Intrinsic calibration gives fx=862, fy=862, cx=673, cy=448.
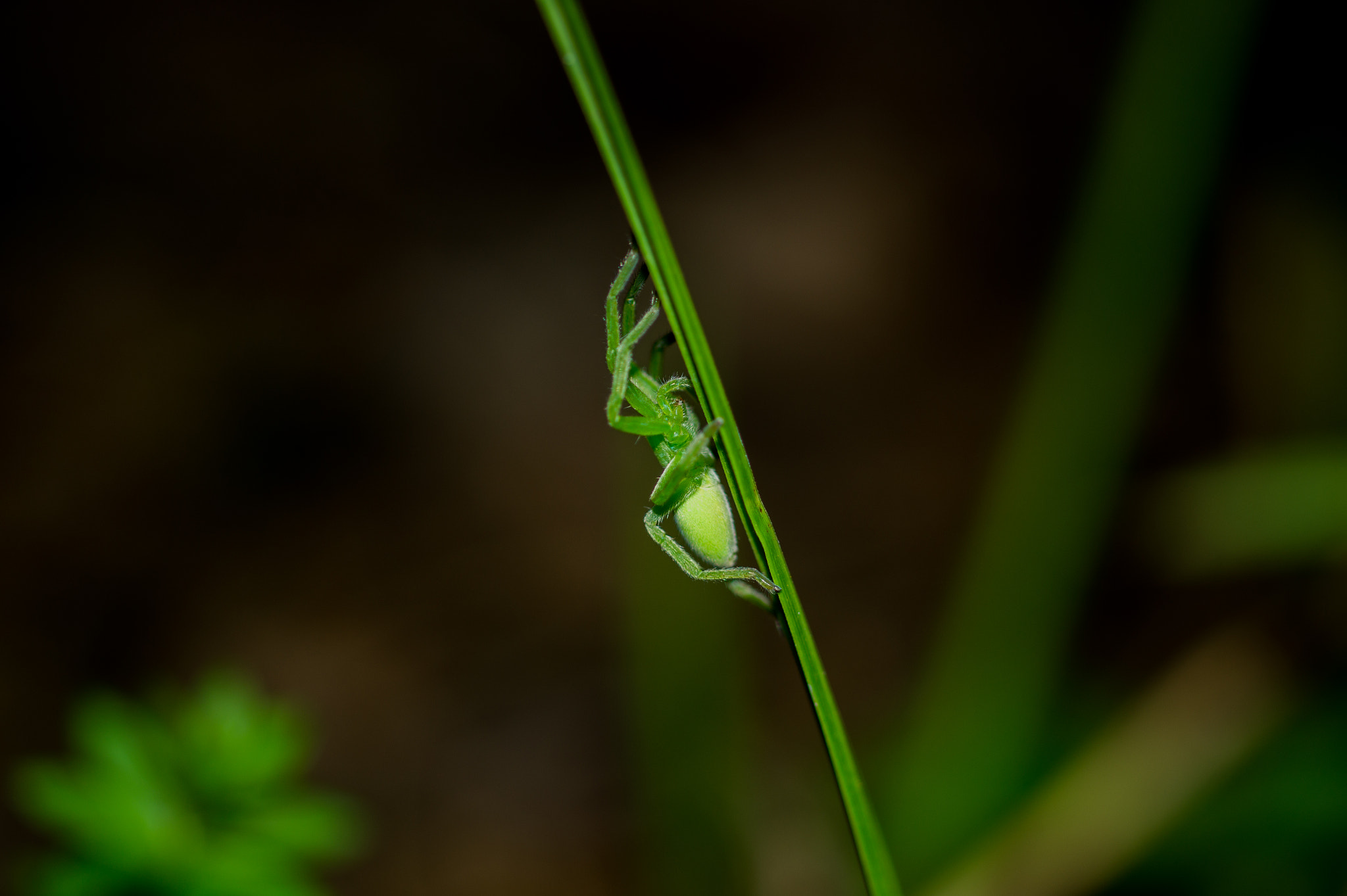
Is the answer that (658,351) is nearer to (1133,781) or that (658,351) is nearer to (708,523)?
(708,523)

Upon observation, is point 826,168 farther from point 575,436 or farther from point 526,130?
point 575,436

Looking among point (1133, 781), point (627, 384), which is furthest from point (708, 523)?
point (1133, 781)

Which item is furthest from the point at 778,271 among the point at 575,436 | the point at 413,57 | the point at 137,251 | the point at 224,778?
the point at 224,778

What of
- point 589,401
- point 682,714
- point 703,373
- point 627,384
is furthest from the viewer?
point 589,401

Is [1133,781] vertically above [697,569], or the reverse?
[697,569]

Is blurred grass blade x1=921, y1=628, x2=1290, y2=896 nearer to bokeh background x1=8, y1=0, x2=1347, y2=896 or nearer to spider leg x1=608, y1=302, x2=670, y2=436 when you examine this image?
bokeh background x1=8, y1=0, x2=1347, y2=896

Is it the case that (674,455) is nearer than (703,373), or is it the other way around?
(703,373)
